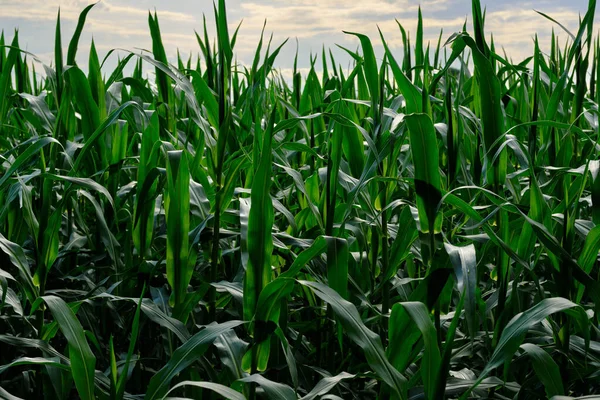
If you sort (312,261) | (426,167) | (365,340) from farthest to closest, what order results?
(312,261), (426,167), (365,340)

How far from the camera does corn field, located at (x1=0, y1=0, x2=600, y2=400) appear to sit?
87cm

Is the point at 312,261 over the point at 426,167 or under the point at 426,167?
under

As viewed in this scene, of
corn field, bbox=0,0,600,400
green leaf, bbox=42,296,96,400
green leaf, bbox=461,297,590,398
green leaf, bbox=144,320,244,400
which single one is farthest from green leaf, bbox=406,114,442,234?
green leaf, bbox=42,296,96,400

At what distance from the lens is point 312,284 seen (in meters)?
0.81

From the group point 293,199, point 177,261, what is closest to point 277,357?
point 177,261

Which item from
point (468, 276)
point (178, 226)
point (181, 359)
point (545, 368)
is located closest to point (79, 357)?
point (181, 359)

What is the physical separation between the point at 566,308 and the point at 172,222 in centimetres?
57

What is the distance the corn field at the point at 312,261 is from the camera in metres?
0.87

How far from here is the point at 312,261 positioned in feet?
4.15

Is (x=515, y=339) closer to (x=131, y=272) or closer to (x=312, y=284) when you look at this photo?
(x=312, y=284)

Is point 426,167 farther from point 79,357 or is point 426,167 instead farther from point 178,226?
point 79,357

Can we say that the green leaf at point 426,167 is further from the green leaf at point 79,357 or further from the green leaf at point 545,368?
the green leaf at point 79,357

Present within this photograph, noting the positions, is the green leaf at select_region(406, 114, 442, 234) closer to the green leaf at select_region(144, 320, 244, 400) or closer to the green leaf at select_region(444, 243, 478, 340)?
the green leaf at select_region(444, 243, 478, 340)

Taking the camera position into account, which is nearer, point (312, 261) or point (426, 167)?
point (426, 167)
